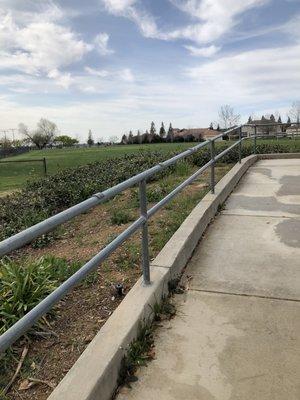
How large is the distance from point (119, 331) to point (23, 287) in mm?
1154

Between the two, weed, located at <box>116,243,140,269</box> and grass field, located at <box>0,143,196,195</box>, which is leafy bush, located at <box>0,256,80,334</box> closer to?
weed, located at <box>116,243,140,269</box>

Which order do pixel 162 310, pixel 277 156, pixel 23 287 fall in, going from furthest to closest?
pixel 277 156
pixel 23 287
pixel 162 310

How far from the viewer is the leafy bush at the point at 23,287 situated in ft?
12.2

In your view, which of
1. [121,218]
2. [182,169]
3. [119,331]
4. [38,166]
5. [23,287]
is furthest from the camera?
[38,166]

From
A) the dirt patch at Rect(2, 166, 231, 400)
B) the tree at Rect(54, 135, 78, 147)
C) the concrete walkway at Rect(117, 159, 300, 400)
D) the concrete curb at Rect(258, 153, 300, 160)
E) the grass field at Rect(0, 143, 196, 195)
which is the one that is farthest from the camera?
the tree at Rect(54, 135, 78, 147)

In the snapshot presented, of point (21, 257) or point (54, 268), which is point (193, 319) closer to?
point (54, 268)

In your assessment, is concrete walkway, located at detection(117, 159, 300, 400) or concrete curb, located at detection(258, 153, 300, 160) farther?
concrete curb, located at detection(258, 153, 300, 160)

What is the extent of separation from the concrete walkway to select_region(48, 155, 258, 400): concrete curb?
A: 0.17 metres

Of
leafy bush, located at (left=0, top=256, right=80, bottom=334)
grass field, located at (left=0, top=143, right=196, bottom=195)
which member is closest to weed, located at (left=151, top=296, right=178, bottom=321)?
leafy bush, located at (left=0, top=256, right=80, bottom=334)

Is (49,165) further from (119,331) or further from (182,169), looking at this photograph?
(119,331)

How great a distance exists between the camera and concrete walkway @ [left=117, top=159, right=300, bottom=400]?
9.41ft

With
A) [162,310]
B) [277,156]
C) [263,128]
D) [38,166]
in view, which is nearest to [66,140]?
[38,166]

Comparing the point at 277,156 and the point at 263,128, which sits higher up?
the point at 263,128

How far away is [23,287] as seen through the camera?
392 centimetres
